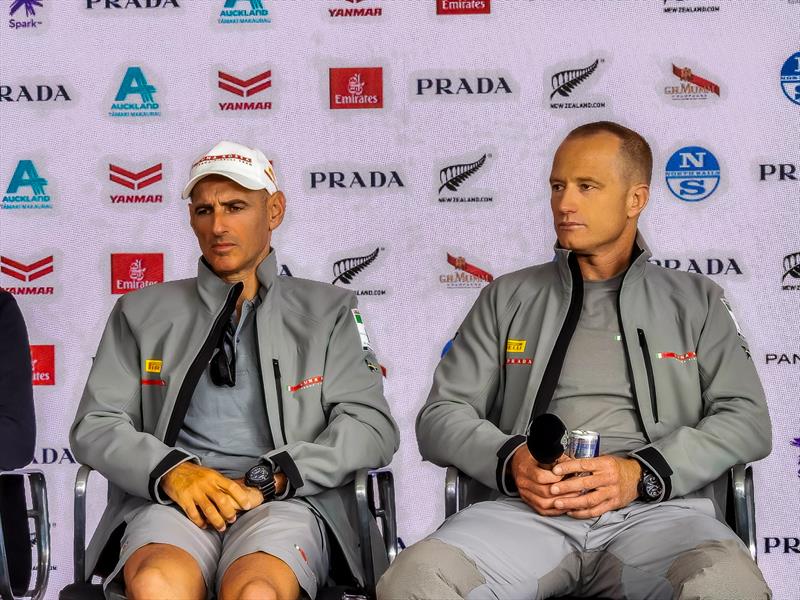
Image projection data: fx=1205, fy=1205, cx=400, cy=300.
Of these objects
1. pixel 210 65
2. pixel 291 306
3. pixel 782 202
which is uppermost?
pixel 210 65

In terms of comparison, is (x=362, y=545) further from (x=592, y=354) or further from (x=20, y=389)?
(x=20, y=389)

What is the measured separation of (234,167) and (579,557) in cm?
130

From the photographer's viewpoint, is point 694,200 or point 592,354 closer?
point 592,354

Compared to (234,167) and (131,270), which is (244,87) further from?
(234,167)

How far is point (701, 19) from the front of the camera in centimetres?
444

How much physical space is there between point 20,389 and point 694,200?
252 centimetres

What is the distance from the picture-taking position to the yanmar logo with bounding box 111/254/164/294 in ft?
15.1

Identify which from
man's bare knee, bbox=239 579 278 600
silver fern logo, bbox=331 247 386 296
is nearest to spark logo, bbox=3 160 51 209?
silver fern logo, bbox=331 247 386 296

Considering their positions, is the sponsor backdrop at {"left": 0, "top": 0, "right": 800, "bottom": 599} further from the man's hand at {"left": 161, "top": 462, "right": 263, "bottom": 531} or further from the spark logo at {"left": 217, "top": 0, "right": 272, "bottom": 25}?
the man's hand at {"left": 161, "top": 462, "right": 263, "bottom": 531}

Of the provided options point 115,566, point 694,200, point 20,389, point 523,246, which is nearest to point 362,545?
point 115,566

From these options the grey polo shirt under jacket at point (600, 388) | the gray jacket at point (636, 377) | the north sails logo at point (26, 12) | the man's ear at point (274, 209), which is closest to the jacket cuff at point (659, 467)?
the gray jacket at point (636, 377)

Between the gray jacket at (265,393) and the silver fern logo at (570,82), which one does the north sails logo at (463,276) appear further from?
the gray jacket at (265,393)

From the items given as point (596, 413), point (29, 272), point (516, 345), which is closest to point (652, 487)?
point (596, 413)

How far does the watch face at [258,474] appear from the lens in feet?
9.27
